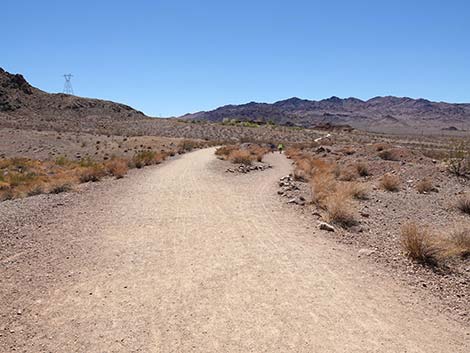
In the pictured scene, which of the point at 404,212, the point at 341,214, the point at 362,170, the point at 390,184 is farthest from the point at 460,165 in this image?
the point at 341,214

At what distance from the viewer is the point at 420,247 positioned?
27.1 ft

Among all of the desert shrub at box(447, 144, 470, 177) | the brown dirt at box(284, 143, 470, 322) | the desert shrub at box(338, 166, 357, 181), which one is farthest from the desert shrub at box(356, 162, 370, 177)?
the desert shrub at box(447, 144, 470, 177)

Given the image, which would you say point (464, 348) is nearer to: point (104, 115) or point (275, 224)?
point (275, 224)

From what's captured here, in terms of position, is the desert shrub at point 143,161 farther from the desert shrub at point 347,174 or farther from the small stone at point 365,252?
the small stone at point 365,252

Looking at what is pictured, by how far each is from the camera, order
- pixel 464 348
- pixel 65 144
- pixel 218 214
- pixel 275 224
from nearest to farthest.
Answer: pixel 464 348, pixel 275 224, pixel 218 214, pixel 65 144

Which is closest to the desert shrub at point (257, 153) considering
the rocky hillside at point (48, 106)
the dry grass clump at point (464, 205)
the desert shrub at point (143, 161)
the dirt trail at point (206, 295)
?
the desert shrub at point (143, 161)

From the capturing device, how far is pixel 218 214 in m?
12.5

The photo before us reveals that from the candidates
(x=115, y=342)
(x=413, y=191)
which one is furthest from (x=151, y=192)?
(x=115, y=342)

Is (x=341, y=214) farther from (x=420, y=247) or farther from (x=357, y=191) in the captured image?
(x=357, y=191)

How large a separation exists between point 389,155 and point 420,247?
18.0 m

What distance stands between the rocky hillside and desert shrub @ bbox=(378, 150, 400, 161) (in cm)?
7601

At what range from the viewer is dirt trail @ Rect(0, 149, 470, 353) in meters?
5.49

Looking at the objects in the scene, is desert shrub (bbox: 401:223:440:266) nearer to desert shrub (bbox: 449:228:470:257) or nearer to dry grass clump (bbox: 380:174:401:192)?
desert shrub (bbox: 449:228:470:257)

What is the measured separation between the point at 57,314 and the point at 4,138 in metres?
46.4
